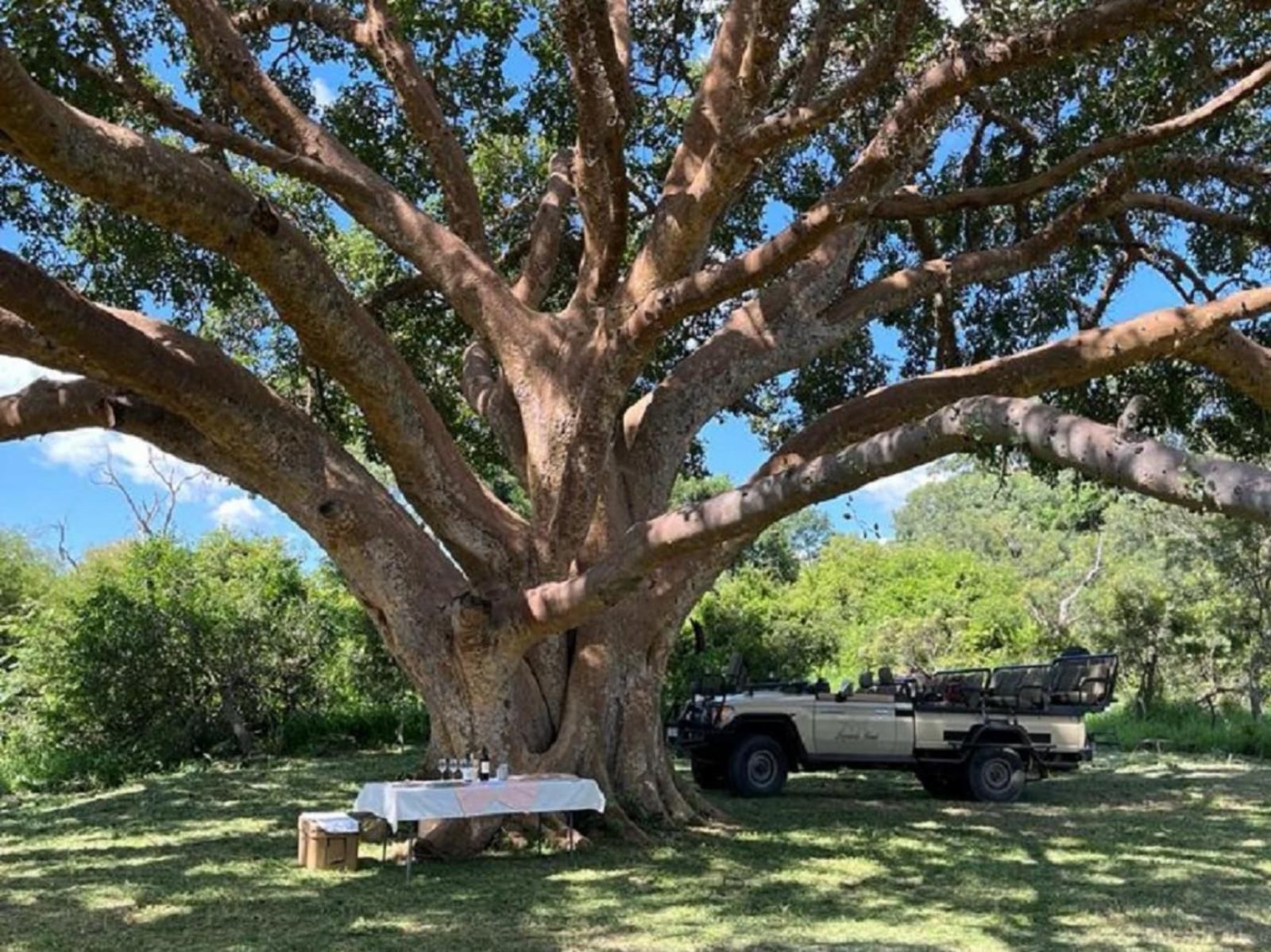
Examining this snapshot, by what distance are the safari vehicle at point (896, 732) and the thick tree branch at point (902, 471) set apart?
180 inches

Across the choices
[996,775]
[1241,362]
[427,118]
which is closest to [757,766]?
[996,775]

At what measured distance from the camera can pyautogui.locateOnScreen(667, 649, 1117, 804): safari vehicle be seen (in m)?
12.7

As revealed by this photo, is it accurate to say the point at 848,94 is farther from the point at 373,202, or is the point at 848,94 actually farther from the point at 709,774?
the point at 709,774

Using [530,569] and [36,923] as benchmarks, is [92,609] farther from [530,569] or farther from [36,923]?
[36,923]

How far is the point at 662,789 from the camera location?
1030 cm

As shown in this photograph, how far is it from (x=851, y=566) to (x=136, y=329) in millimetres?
33931

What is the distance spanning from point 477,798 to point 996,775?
708 centimetres

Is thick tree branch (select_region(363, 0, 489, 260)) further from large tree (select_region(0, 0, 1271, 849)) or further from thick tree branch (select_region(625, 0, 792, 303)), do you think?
thick tree branch (select_region(625, 0, 792, 303))

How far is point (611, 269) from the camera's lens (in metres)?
10.4

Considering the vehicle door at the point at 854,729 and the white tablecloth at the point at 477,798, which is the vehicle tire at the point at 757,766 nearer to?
the vehicle door at the point at 854,729

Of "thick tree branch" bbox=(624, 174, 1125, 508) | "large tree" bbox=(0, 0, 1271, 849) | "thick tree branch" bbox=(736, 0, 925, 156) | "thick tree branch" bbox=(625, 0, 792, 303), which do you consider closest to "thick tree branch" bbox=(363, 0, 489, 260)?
"large tree" bbox=(0, 0, 1271, 849)

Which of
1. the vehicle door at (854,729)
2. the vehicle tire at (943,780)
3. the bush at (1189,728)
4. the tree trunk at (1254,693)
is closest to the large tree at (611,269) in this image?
the vehicle door at (854,729)

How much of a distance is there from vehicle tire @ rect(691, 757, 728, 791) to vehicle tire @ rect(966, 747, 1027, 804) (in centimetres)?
264

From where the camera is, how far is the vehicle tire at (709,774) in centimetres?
1287
